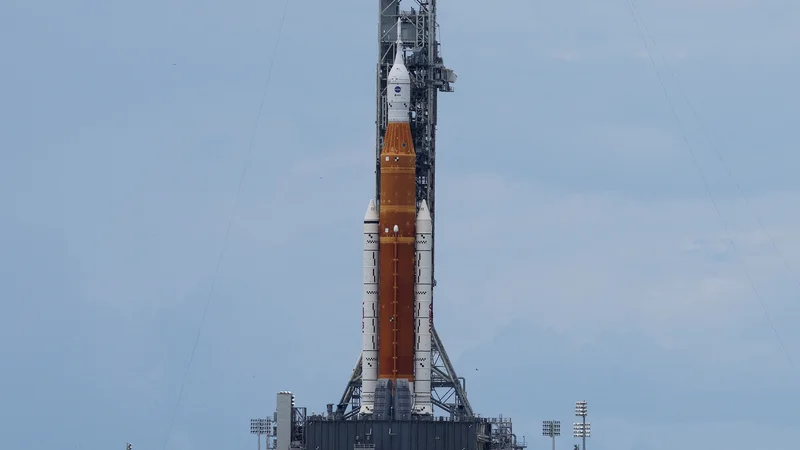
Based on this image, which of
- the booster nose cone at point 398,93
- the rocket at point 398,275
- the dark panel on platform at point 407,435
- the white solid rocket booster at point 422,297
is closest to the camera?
the dark panel on platform at point 407,435

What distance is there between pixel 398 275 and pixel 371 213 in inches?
140

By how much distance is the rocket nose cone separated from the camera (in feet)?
520

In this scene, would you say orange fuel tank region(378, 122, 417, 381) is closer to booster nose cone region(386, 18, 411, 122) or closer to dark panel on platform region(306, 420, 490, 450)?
booster nose cone region(386, 18, 411, 122)

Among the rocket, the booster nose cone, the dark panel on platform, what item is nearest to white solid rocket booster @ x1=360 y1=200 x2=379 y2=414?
the rocket

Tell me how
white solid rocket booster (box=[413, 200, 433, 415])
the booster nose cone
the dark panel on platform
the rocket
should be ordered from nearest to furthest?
the dark panel on platform, the rocket, white solid rocket booster (box=[413, 200, 433, 415]), the booster nose cone

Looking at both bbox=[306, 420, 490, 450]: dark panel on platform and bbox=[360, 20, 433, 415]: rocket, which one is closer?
bbox=[306, 420, 490, 450]: dark panel on platform

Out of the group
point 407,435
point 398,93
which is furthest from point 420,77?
point 407,435

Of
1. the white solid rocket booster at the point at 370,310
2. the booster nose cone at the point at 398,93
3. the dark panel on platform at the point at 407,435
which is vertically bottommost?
the dark panel on platform at the point at 407,435

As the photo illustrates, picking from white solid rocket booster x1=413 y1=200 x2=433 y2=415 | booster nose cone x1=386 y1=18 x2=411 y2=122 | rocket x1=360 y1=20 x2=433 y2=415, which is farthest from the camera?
booster nose cone x1=386 y1=18 x2=411 y2=122

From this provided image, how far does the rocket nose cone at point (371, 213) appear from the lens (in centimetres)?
15838

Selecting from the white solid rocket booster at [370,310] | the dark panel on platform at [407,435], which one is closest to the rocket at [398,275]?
the white solid rocket booster at [370,310]

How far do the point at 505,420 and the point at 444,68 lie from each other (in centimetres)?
1692

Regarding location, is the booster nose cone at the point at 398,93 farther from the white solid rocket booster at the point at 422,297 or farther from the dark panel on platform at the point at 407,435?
the dark panel on platform at the point at 407,435

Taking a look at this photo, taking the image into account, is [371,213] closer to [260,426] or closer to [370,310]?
[370,310]
